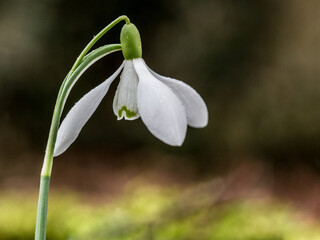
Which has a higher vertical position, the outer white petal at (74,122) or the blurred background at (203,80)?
Answer: the blurred background at (203,80)

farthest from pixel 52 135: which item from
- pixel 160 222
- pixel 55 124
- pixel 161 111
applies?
pixel 160 222

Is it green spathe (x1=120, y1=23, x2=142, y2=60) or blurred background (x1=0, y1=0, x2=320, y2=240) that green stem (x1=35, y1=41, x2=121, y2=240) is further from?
blurred background (x1=0, y1=0, x2=320, y2=240)

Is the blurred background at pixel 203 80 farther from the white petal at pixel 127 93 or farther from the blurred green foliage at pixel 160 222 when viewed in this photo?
the white petal at pixel 127 93

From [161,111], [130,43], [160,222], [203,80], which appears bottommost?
[161,111]

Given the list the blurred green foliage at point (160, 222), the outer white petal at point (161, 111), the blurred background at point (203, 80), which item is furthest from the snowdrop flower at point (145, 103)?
the blurred background at point (203, 80)

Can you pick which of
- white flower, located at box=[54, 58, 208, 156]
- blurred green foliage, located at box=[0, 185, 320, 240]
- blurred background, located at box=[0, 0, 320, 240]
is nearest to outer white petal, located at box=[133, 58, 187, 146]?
white flower, located at box=[54, 58, 208, 156]

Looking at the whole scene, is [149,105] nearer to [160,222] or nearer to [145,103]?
[145,103]
